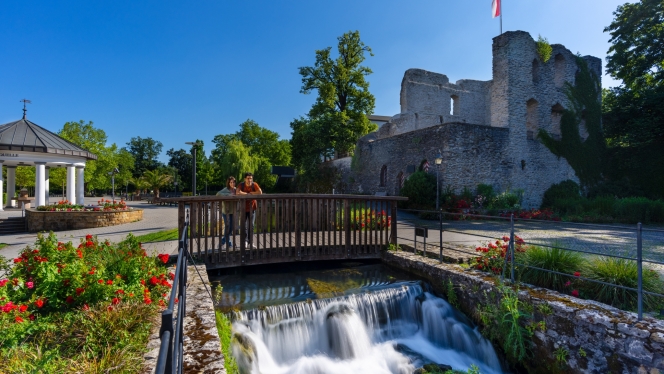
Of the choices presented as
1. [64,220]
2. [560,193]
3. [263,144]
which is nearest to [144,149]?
[263,144]

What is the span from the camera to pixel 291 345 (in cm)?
476

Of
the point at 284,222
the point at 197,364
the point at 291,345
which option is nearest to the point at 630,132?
the point at 284,222

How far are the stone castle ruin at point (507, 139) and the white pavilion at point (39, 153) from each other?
59.1ft

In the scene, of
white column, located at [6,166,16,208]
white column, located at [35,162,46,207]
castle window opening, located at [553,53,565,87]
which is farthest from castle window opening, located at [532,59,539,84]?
white column, located at [6,166,16,208]

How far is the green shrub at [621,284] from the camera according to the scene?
4.22 meters

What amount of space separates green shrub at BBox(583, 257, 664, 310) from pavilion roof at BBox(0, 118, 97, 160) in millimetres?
22959

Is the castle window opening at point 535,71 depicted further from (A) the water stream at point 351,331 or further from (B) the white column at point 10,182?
(B) the white column at point 10,182

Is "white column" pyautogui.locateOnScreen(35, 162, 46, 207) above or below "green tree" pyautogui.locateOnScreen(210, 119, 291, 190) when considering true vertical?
below

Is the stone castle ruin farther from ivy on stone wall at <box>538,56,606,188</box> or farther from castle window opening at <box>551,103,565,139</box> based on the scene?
ivy on stone wall at <box>538,56,606,188</box>

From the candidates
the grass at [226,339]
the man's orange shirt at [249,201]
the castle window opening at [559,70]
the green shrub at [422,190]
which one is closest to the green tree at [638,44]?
the castle window opening at [559,70]

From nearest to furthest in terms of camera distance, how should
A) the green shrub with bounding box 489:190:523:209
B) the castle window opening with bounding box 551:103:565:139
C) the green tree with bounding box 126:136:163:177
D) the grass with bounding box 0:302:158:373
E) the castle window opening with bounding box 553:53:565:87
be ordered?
1. the grass with bounding box 0:302:158:373
2. the green shrub with bounding box 489:190:523:209
3. the castle window opening with bounding box 551:103:565:139
4. the castle window opening with bounding box 553:53:565:87
5. the green tree with bounding box 126:136:163:177

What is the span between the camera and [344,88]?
29453 mm

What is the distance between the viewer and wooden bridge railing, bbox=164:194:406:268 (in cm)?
671

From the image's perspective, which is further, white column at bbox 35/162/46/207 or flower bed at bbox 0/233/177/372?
white column at bbox 35/162/46/207
